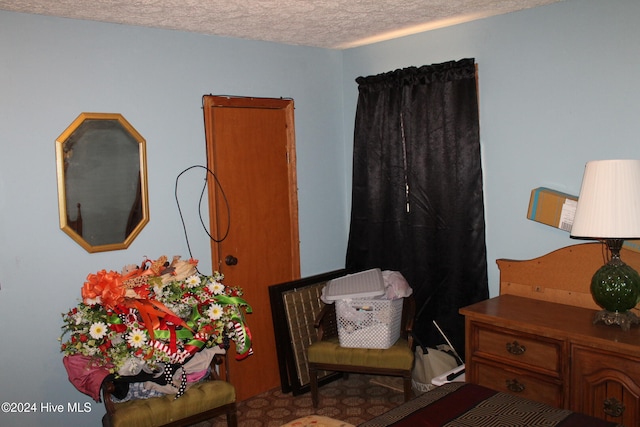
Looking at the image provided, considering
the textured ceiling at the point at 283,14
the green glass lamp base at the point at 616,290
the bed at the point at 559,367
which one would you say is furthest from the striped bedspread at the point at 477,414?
the textured ceiling at the point at 283,14

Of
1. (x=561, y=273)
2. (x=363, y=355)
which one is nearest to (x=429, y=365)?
(x=363, y=355)

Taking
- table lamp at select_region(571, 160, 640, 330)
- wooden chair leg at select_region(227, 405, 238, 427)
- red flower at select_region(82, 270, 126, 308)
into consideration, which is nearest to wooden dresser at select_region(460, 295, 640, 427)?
table lamp at select_region(571, 160, 640, 330)

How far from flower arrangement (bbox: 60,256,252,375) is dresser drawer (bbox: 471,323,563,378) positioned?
4.36 ft

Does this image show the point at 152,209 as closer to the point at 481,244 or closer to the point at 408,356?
the point at 408,356

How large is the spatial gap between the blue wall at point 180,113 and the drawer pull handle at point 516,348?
686 millimetres

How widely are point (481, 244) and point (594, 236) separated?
3.23ft

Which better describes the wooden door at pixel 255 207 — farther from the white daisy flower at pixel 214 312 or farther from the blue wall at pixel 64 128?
the white daisy flower at pixel 214 312

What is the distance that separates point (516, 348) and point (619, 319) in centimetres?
50

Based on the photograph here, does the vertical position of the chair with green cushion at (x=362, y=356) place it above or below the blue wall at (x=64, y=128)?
below

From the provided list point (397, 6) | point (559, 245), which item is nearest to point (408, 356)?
point (559, 245)

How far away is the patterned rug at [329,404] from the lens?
12.0 feet

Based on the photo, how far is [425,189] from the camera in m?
3.86

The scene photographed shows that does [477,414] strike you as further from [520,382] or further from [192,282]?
[192,282]

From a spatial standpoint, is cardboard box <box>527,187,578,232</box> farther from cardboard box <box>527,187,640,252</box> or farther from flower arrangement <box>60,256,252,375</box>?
flower arrangement <box>60,256,252,375</box>
